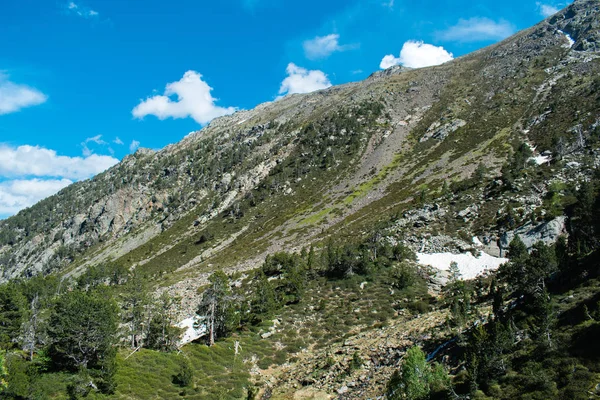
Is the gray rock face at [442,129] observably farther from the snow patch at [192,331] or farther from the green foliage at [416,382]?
the green foliage at [416,382]

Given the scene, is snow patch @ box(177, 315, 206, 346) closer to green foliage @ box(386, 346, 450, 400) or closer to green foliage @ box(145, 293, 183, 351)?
green foliage @ box(145, 293, 183, 351)

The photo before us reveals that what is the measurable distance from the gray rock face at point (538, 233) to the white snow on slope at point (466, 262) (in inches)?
132

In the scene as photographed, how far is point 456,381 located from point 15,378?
2787cm

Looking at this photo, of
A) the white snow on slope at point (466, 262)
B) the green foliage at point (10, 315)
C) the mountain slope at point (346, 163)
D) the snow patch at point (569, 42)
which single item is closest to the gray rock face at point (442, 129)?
the mountain slope at point (346, 163)

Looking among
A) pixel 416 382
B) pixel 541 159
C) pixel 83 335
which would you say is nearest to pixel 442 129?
pixel 541 159

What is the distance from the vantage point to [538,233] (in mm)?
49594

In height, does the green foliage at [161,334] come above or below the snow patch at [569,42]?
below

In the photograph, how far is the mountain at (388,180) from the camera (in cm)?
6062

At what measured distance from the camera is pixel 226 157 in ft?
594

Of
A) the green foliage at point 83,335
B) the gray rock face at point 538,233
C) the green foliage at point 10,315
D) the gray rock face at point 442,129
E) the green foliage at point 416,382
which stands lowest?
the green foliage at point 416,382

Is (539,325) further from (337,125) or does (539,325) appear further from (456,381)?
(337,125)

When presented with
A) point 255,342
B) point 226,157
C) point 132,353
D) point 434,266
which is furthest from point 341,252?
point 226,157

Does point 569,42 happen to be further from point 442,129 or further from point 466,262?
point 466,262

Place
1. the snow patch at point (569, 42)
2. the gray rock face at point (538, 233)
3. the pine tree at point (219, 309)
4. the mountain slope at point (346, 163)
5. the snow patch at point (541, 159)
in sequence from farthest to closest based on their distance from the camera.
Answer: the snow patch at point (569, 42)
the mountain slope at point (346, 163)
the snow patch at point (541, 159)
the gray rock face at point (538, 233)
the pine tree at point (219, 309)
